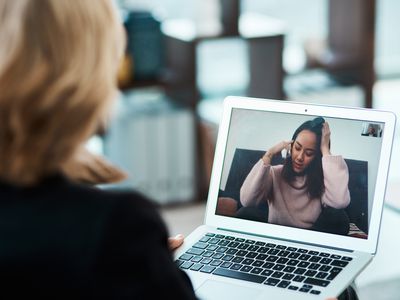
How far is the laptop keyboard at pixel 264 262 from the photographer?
55.6 inches

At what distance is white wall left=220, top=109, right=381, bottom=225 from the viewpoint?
151cm

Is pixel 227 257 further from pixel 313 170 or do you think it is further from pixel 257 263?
pixel 313 170

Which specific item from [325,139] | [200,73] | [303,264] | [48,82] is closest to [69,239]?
[48,82]

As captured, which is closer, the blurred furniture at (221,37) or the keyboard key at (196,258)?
the keyboard key at (196,258)

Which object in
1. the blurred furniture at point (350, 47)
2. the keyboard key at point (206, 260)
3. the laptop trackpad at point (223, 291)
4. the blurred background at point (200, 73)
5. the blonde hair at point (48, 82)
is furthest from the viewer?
the blurred furniture at point (350, 47)

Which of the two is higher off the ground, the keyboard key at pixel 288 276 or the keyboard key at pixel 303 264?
the keyboard key at pixel 303 264

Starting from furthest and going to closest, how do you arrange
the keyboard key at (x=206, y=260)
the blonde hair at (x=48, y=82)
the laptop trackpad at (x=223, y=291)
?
the keyboard key at (x=206, y=260) → the laptop trackpad at (x=223, y=291) → the blonde hair at (x=48, y=82)

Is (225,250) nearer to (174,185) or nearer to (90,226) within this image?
(90,226)

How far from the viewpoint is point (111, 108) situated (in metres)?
1.10

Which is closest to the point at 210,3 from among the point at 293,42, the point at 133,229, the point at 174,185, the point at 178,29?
the point at 178,29

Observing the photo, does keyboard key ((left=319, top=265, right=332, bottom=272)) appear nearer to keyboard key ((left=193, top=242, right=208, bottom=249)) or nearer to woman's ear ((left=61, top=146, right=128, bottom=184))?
keyboard key ((left=193, top=242, right=208, bottom=249))

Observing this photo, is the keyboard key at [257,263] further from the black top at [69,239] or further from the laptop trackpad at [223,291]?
the black top at [69,239]

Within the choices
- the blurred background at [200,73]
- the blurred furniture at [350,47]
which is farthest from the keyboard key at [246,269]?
the blurred furniture at [350,47]

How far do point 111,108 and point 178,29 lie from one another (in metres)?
2.83
